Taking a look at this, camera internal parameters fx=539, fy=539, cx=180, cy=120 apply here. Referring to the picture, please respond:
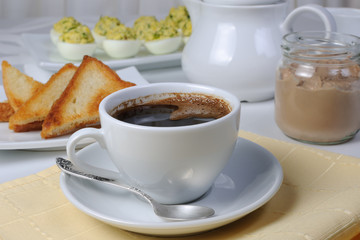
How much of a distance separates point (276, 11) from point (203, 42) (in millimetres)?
165

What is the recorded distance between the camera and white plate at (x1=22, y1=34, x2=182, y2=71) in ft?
4.32

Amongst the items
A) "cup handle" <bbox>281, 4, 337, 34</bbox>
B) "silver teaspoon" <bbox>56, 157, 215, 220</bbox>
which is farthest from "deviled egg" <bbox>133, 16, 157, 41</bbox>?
"silver teaspoon" <bbox>56, 157, 215, 220</bbox>

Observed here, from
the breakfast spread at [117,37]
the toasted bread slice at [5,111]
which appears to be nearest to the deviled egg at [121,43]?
the breakfast spread at [117,37]

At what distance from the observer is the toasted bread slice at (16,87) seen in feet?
3.34

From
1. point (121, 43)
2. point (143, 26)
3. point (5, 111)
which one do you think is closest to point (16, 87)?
point (5, 111)

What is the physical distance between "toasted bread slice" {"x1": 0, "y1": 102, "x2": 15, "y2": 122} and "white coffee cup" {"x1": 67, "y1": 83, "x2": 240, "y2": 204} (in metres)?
0.35

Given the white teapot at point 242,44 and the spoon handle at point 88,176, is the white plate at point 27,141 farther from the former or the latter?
the white teapot at point 242,44

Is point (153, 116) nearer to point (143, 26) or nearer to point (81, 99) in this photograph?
point (81, 99)

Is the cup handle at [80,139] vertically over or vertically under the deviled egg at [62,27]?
over

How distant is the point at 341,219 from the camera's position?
0.62 metres

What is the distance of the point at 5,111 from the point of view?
0.99m

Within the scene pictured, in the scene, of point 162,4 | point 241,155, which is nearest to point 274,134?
point 241,155

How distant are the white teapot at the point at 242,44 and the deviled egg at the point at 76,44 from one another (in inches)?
14.3

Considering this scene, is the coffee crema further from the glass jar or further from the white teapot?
the white teapot
